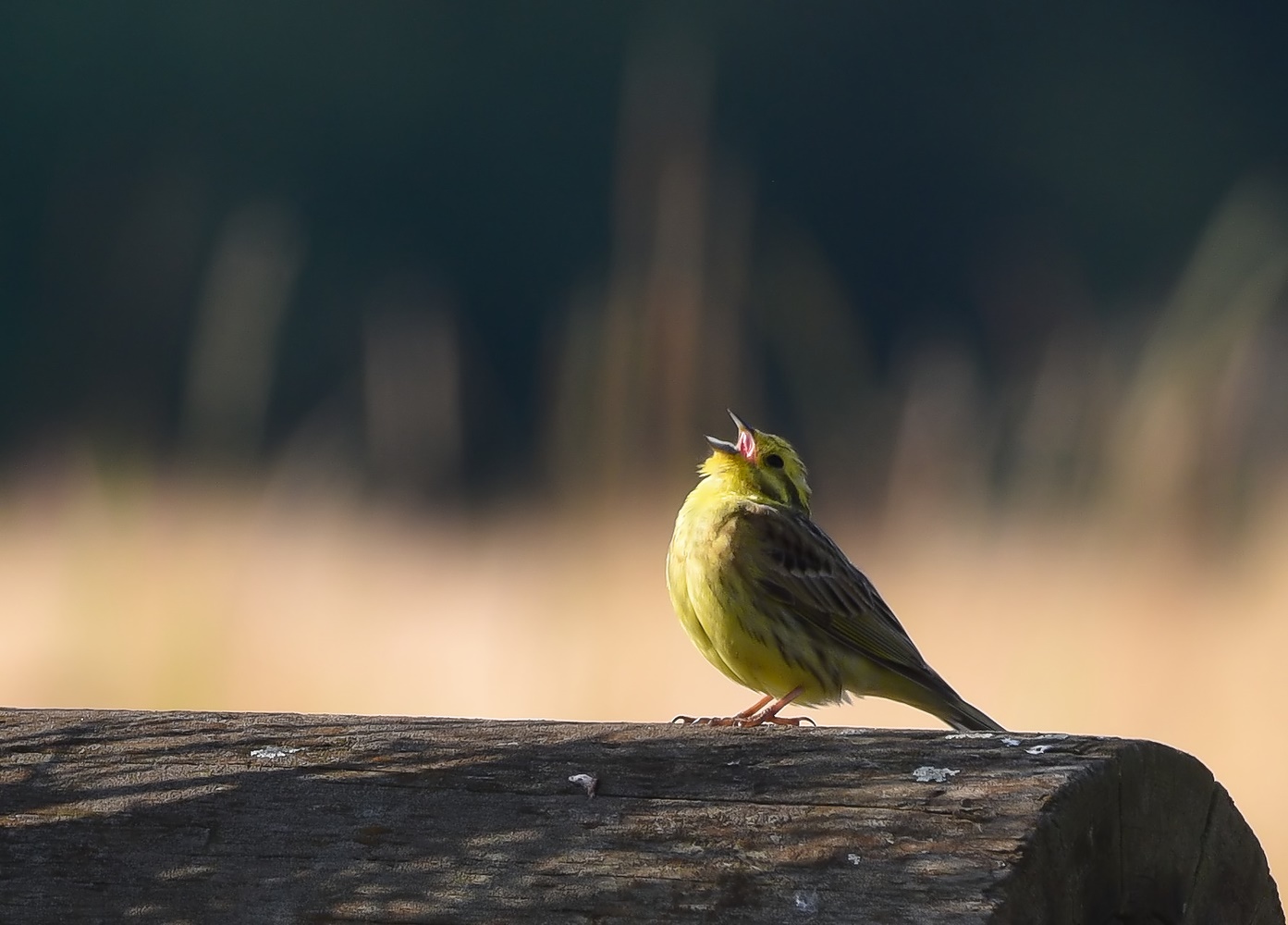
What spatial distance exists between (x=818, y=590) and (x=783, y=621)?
0.43ft

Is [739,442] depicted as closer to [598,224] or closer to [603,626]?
[603,626]

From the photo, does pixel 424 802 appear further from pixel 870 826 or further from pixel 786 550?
pixel 786 550

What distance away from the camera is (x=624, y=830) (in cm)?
157

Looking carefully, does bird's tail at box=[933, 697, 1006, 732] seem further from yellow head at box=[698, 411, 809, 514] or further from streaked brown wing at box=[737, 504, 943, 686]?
yellow head at box=[698, 411, 809, 514]

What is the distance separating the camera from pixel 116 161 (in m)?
4.83

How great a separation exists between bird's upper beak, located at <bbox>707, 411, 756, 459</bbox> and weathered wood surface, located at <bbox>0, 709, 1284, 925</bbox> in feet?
7.01

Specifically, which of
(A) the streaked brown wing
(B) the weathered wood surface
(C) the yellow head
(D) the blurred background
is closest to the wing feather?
(A) the streaked brown wing

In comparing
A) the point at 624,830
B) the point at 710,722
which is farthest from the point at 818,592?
the point at 624,830

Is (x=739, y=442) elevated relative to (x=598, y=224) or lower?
lower

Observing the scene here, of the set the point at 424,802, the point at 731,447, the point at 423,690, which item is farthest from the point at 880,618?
the point at 424,802

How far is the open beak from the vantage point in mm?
3938

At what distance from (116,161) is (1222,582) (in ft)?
9.67

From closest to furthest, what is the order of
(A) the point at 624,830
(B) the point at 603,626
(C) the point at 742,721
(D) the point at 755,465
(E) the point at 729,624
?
(A) the point at 624,830
(C) the point at 742,721
(E) the point at 729,624
(D) the point at 755,465
(B) the point at 603,626

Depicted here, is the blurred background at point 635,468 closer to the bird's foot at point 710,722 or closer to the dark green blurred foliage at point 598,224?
the dark green blurred foliage at point 598,224
